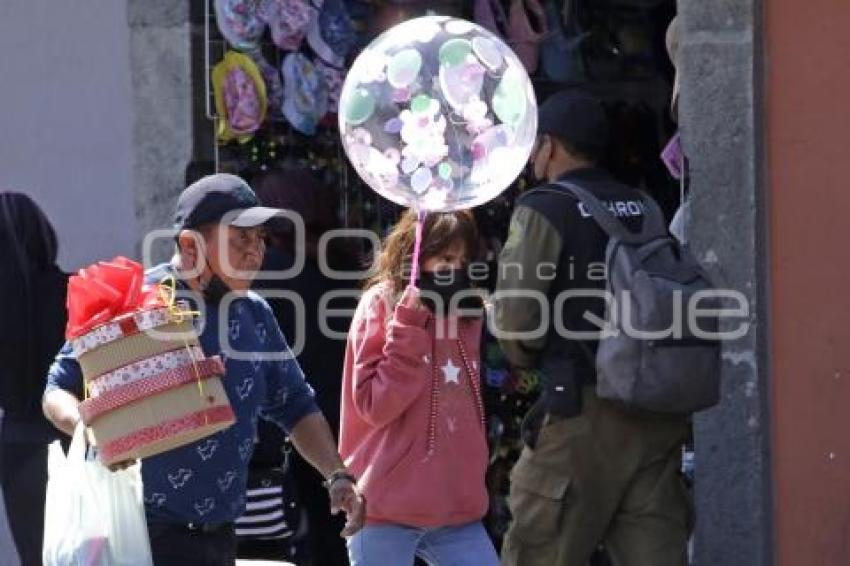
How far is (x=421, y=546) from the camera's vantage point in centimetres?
589

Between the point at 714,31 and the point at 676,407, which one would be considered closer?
the point at 676,407

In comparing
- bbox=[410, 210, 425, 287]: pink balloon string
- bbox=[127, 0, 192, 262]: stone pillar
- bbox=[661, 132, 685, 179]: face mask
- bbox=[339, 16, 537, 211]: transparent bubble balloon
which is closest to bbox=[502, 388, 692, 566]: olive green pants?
bbox=[410, 210, 425, 287]: pink balloon string

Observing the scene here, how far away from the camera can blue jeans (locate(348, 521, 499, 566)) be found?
5.79m

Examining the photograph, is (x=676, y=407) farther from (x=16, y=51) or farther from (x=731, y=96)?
(x=16, y=51)

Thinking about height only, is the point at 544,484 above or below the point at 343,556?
above

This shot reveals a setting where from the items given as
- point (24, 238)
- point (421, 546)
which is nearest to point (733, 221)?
point (421, 546)

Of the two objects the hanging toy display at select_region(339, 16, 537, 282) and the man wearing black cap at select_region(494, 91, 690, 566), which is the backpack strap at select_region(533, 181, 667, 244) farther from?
the hanging toy display at select_region(339, 16, 537, 282)

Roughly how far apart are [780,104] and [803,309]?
697mm

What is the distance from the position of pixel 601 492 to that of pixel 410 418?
1.92 ft

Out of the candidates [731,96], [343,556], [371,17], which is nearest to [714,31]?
[731,96]

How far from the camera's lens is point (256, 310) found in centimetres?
514

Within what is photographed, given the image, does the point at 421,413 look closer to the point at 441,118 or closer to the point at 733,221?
the point at 441,118

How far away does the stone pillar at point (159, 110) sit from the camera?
7.47 meters

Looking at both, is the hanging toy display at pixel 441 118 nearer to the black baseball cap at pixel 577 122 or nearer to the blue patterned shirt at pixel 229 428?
the black baseball cap at pixel 577 122
